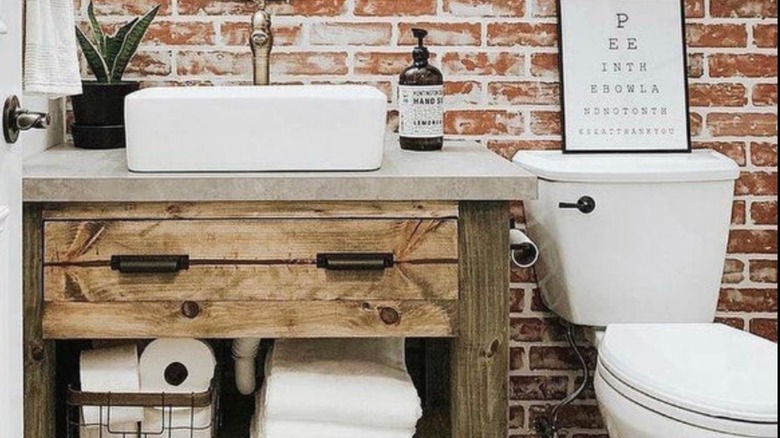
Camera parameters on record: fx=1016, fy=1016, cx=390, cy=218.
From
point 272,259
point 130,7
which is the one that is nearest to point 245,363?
point 272,259

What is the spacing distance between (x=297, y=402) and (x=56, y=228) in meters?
0.53

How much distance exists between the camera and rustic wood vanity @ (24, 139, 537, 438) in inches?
69.9

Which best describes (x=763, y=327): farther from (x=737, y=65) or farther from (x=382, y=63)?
(x=382, y=63)

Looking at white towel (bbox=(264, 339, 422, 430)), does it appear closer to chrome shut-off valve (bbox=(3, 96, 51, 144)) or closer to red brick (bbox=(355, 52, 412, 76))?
chrome shut-off valve (bbox=(3, 96, 51, 144))

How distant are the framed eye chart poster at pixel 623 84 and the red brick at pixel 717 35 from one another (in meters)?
0.04

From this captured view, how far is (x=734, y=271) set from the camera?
253cm

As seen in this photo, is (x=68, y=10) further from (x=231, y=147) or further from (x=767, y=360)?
(x=767, y=360)

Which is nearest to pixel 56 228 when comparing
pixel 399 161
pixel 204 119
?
pixel 204 119

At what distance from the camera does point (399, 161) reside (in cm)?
199

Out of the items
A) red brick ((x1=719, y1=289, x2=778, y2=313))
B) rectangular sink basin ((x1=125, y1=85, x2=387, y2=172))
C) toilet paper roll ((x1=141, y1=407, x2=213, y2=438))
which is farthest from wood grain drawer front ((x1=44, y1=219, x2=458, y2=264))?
red brick ((x1=719, y1=289, x2=778, y2=313))

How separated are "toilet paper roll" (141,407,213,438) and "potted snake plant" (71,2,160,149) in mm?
602

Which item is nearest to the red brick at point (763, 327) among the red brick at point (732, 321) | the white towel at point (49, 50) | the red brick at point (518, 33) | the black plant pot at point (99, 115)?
the red brick at point (732, 321)

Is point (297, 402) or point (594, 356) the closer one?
point (297, 402)

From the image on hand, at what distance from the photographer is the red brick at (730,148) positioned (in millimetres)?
2482
